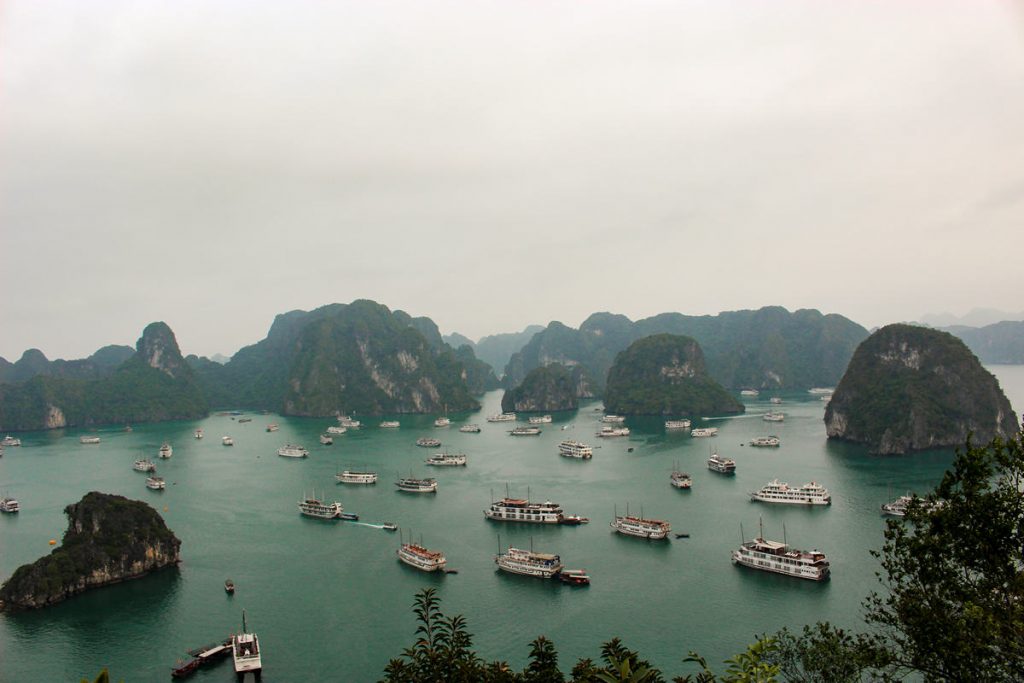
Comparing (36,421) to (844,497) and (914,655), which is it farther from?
(914,655)

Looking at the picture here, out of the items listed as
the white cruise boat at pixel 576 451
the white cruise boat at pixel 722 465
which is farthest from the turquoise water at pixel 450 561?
the white cruise boat at pixel 722 465

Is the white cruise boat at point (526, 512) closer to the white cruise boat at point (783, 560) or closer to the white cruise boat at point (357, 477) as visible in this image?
the white cruise boat at point (783, 560)

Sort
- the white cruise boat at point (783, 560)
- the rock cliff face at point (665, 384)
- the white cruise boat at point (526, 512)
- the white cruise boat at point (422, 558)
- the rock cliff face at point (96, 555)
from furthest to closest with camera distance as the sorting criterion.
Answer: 1. the rock cliff face at point (665, 384)
2. the white cruise boat at point (526, 512)
3. the white cruise boat at point (422, 558)
4. the white cruise boat at point (783, 560)
5. the rock cliff face at point (96, 555)

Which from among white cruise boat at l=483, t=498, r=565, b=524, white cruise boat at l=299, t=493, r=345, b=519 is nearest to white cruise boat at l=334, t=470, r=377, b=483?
white cruise boat at l=299, t=493, r=345, b=519

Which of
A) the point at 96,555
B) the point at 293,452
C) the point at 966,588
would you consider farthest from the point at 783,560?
the point at 293,452

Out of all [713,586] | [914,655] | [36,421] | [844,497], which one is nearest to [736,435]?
[844,497]
